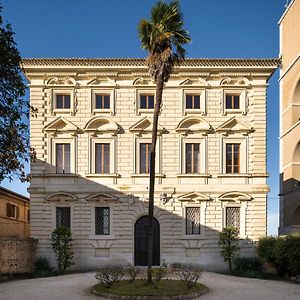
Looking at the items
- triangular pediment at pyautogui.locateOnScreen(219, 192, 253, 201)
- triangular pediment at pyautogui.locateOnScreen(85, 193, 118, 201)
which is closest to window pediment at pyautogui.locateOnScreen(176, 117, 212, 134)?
triangular pediment at pyautogui.locateOnScreen(219, 192, 253, 201)

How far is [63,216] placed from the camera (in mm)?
25156

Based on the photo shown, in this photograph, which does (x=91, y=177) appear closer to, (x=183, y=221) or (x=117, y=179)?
(x=117, y=179)

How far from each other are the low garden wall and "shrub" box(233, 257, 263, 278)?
12.8 m

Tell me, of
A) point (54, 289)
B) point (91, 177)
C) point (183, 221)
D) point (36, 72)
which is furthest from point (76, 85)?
point (54, 289)

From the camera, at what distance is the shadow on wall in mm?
24641

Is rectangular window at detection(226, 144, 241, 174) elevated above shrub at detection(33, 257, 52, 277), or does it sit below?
above

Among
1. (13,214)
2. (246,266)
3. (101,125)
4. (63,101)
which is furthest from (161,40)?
(13,214)

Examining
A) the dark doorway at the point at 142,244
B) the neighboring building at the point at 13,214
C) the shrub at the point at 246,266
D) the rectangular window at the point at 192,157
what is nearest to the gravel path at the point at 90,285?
the shrub at the point at 246,266

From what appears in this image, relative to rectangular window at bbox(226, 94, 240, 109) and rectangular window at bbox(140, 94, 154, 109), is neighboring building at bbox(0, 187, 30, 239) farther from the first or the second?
rectangular window at bbox(226, 94, 240, 109)

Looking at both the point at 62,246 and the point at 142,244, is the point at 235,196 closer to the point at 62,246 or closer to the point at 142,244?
the point at 142,244

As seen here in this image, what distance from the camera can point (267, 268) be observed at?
939 inches

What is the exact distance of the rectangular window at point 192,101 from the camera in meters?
25.9

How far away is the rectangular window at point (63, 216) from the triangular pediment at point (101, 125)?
557 cm

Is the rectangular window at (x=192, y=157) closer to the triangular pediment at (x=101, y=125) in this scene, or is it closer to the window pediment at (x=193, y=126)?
the window pediment at (x=193, y=126)
